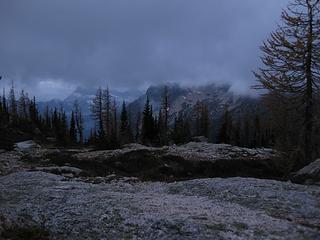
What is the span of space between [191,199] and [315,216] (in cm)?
457

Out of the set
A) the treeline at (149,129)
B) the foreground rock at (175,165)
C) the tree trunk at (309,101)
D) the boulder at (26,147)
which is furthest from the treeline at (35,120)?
the tree trunk at (309,101)

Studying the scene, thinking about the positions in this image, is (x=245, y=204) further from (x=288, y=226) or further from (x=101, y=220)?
(x=101, y=220)

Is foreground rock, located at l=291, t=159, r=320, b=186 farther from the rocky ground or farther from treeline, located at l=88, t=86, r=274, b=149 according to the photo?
treeline, located at l=88, t=86, r=274, b=149

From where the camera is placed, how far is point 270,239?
9703mm

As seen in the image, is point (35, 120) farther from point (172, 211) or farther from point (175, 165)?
point (172, 211)

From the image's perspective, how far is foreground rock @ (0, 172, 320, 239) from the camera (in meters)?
10.6

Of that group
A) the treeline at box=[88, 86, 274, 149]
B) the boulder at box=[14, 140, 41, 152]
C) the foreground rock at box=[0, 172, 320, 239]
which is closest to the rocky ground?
the foreground rock at box=[0, 172, 320, 239]

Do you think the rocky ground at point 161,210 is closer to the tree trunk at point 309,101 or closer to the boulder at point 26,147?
the tree trunk at point 309,101

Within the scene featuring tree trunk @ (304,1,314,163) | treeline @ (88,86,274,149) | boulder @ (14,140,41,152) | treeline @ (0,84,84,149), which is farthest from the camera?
treeline @ (0,84,84,149)

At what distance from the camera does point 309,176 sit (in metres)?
18.9

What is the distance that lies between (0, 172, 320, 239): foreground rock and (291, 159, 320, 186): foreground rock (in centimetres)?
214

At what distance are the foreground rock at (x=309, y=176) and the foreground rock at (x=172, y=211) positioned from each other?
84.1 inches

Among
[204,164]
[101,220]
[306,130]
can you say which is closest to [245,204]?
[101,220]

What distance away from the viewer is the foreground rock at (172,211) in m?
10.6
